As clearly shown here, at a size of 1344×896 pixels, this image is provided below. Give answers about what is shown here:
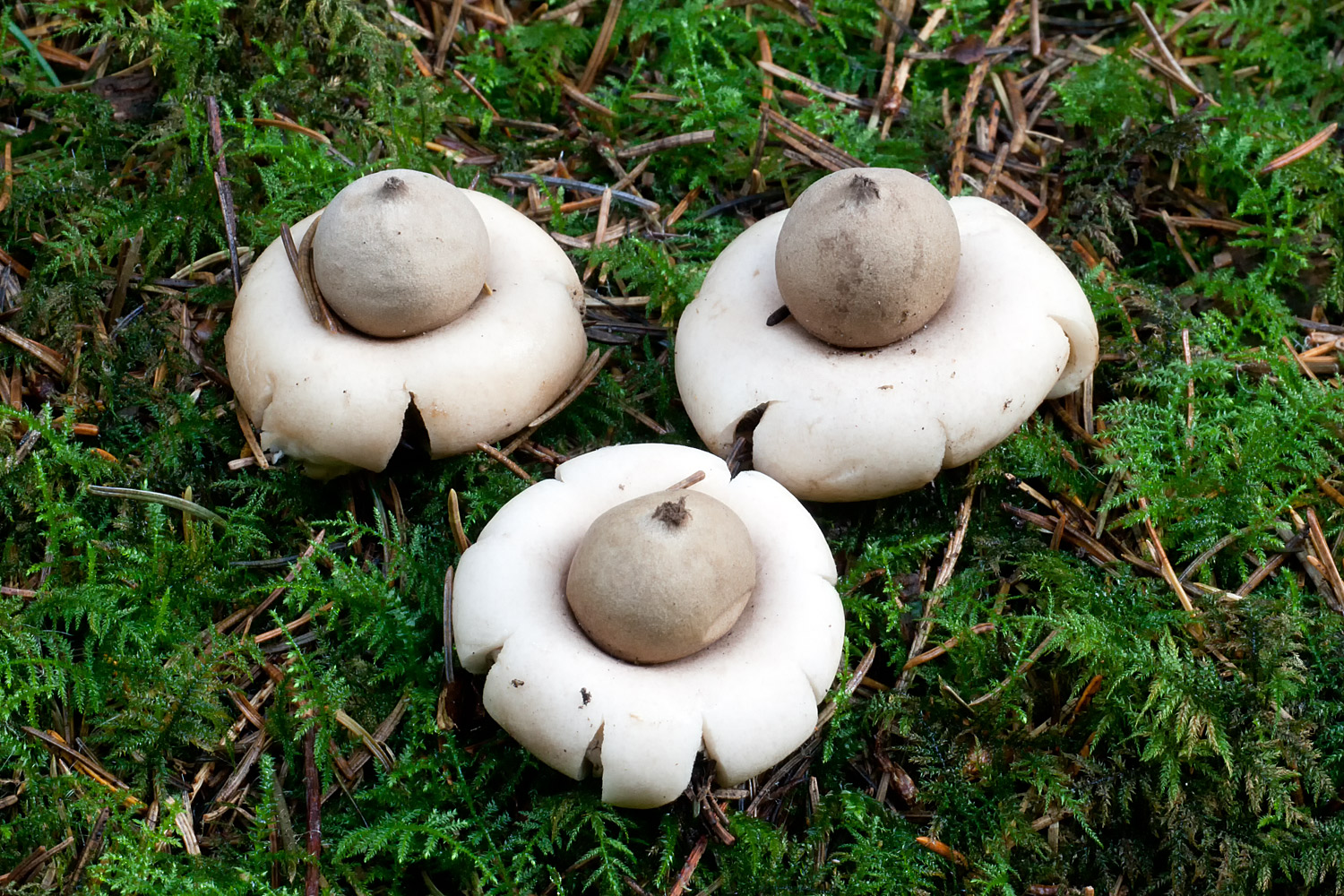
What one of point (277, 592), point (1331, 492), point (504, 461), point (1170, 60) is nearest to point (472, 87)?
point (504, 461)

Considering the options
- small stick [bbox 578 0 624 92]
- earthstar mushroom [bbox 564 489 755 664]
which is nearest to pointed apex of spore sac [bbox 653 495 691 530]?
earthstar mushroom [bbox 564 489 755 664]

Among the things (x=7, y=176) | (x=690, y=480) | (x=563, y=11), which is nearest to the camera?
(x=690, y=480)

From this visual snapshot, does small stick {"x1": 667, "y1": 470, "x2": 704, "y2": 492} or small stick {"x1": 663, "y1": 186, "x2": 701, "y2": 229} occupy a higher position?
small stick {"x1": 663, "y1": 186, "x2": 701, "y2": 229}

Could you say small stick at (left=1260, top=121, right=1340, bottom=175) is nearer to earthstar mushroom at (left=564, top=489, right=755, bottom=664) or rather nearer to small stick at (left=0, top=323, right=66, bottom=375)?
earthstar mushroom at (left=564, top=489, right=755, bottom=664)

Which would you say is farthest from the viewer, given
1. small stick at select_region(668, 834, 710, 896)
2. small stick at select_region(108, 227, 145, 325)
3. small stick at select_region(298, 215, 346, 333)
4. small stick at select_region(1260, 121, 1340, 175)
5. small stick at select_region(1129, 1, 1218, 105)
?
small stick at select_region(1129, 1, 1218, 105)

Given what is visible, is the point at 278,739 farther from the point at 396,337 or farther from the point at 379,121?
the point at 379,121

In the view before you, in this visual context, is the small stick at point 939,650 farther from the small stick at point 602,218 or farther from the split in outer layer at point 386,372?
the small stick at point 602,218

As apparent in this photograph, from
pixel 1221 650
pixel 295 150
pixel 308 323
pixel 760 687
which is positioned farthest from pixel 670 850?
pixel 295 150

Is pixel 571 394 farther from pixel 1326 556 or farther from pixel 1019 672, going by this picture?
pixel 1326 556
